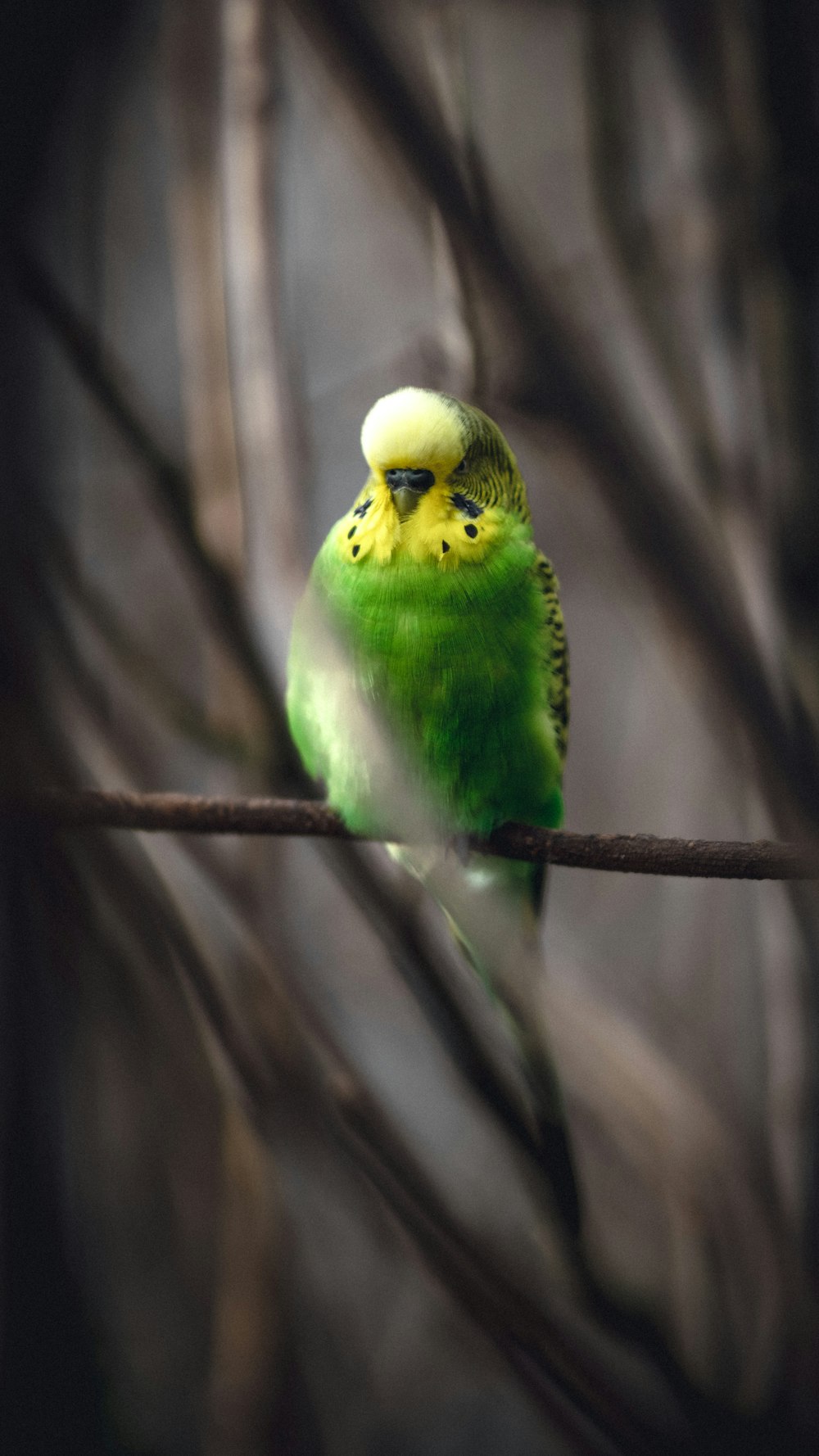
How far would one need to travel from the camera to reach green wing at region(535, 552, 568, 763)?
1182 millimetres

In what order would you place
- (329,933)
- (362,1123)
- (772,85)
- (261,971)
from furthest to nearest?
1. (329,933)
2. (261,971)
3. (362,1123)
4. (772,85)

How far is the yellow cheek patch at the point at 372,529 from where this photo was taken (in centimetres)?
104

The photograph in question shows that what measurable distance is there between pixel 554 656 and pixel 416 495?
291 mm

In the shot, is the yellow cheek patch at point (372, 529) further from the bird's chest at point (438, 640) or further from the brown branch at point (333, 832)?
the brown branch at point (333, 832)

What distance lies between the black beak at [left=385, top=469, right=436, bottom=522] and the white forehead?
15 millimetres

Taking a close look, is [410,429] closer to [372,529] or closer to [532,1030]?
[372,529]

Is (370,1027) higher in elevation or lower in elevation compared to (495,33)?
lower

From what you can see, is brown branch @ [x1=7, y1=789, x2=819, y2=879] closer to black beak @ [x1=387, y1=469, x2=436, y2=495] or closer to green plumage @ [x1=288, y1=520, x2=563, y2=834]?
green plumage @ [x1=288, y1=520, x2=563, y2=834]

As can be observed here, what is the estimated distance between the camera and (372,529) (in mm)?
1051

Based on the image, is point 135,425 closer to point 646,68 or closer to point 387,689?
point 387,689

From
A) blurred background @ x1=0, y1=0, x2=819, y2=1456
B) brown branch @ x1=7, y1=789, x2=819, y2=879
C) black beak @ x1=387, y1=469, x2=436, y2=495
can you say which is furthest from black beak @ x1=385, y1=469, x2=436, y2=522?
brown branch @ x1=7, y1=789, x2=819, y2=879

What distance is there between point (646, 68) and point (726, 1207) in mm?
1360

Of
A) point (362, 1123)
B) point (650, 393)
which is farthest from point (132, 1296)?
point (650, 393)

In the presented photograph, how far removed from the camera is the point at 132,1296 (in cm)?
133
